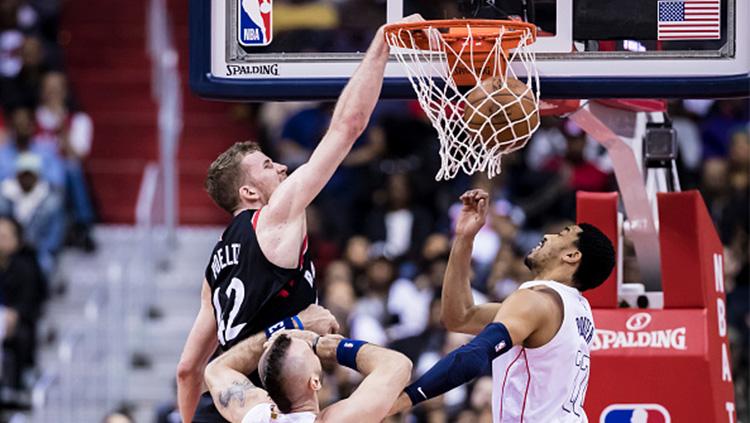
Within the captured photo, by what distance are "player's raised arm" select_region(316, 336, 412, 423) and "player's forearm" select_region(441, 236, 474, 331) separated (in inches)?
39.7

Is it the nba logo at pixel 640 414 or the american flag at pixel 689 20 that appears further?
the nba logo at pixel 640 414

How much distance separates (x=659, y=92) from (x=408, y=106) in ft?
27.3

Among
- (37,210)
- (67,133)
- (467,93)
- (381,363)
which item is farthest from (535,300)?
(67,133)

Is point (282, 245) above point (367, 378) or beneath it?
above

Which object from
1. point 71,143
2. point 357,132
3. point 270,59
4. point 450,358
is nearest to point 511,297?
point 450,358

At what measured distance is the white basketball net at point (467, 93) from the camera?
735cm

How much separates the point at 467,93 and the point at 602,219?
5.61 feet

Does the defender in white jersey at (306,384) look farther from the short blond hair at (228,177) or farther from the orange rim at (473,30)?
the orange rim at (473,30)

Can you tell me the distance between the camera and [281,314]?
7297 mm

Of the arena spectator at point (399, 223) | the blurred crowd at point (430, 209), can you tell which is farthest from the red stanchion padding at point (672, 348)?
the arena spectator at point (399, 223)

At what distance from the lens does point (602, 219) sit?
8875 millimetres

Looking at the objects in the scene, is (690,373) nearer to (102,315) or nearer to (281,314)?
(281,314)

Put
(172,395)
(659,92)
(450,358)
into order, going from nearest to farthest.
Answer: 1. (450,358)
2. (659,92)
3. (172,395)

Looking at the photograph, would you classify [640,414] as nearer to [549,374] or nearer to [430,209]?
[549,374]
